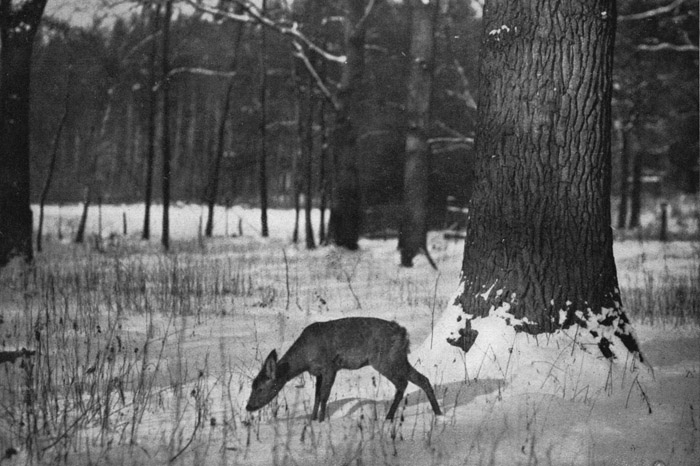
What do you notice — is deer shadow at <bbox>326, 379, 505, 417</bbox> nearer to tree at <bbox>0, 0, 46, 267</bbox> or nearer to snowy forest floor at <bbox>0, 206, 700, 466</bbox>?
snowy forest floor at <bbox>0, 206, 700, 466</bbox>

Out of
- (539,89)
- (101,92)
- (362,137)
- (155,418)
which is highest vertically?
(101,92)

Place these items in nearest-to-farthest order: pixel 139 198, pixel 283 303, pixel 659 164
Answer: pixel 283 303 < pixel 659 164 < pixel 139 198

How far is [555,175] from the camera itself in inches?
213

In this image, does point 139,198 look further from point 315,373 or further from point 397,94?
point 315,373

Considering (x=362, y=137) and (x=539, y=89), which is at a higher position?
(x=362, y=137)

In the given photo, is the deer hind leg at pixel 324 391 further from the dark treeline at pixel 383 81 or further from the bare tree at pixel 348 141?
the bare tree at pixel 348 141

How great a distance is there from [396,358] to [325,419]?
60cm

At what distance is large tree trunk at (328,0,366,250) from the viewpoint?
665 inches

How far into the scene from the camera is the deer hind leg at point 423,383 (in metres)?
4.33

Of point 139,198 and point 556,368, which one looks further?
point 139,198

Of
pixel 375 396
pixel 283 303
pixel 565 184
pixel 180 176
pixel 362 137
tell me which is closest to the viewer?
pixel 375 396

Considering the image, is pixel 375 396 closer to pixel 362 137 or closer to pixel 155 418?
pixel 155 418

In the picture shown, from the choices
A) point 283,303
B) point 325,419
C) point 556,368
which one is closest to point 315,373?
point 325,419

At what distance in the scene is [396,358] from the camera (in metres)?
4.29
